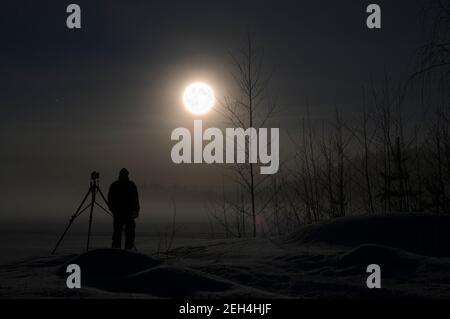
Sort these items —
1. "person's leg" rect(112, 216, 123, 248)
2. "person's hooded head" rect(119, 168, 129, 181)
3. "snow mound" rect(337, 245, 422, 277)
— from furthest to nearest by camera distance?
"person's hooded head" rect(119, 168, 129, 181)
"person's leg" rect(112, 216, 123, 248)
"snow mound" rect(337, 245, 422, 277)

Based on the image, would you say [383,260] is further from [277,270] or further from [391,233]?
[391,233]

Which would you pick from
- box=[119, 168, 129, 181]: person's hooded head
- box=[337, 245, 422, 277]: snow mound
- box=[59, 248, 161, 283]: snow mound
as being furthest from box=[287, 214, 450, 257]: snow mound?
box=[119, 168, 129, 181]: person's hooded head

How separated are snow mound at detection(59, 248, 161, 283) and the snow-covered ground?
0.01m

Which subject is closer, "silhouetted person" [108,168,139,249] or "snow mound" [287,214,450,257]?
"snow mound" [287,214,450,257]

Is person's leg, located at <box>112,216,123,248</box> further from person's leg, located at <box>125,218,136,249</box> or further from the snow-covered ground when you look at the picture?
the snow-covered ground

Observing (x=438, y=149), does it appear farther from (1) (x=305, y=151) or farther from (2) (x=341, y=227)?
(2) (x=341, y=227)

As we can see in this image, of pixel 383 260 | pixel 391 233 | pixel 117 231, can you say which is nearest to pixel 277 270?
pixel 383 260

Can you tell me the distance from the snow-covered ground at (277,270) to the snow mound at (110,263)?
13mm

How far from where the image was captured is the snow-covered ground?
16.9ft

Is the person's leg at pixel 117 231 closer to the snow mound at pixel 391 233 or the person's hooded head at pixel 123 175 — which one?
the person's hooded head at pixel 123 175

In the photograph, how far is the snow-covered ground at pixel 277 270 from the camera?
16.9ft
